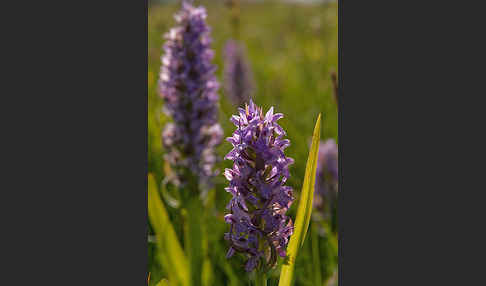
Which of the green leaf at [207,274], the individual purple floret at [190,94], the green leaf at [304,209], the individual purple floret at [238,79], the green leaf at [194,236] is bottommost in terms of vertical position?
the green leaf at [207,274]

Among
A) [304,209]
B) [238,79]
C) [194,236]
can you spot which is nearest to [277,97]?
[238,79]

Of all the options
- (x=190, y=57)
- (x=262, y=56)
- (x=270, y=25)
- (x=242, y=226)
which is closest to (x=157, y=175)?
(x=190, y=57)

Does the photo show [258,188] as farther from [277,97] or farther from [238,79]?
[238,79]

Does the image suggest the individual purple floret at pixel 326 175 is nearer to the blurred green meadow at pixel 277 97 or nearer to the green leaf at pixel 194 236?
the blurred green meadow at pixel 277 97

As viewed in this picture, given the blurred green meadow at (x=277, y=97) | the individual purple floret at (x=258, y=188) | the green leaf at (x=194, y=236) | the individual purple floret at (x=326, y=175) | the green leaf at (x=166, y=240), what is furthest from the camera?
the individual purple floret at (x=326, y=175)

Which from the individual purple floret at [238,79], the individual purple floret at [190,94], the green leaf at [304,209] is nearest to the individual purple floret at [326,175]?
the individual purple floret at [190,94]

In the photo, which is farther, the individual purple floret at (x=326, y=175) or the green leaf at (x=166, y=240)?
the individual purple floret at (x=326, y=175)
